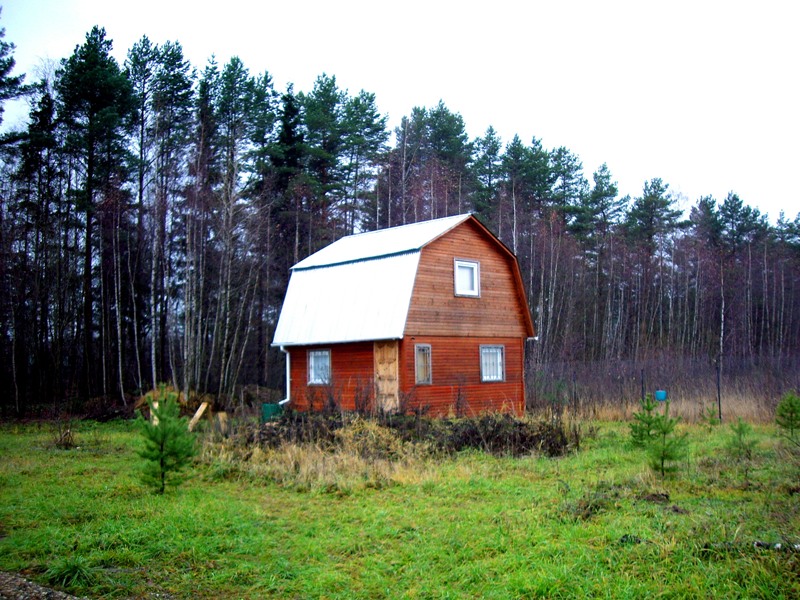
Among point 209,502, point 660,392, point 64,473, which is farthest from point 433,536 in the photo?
point 660,392

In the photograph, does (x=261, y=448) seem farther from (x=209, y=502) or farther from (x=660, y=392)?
(x=660, y=392)

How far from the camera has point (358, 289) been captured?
2031 cm

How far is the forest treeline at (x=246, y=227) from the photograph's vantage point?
25.6m

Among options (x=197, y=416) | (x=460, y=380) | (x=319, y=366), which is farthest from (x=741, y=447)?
(x=319, y=366)

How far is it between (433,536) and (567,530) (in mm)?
1317

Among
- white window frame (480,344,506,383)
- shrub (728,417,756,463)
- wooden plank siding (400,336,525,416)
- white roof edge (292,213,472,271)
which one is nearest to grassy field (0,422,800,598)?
shrub (728,417,756,463)

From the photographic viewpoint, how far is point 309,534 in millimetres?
7125

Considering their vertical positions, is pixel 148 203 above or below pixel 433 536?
above

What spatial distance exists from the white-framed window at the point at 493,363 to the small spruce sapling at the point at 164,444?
12.9 meters

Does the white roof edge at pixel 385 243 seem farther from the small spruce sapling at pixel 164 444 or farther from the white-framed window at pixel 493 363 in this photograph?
the small spruce sapling at pixel 164 444

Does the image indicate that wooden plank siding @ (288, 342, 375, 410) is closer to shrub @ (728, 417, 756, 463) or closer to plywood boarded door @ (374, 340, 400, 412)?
plywood boarded door @ (374, 340, 400, 412)

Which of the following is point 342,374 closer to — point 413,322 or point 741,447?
point 413,322

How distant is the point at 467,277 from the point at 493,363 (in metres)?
2.89

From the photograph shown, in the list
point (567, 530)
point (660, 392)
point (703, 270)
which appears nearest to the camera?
point (567, 530)
